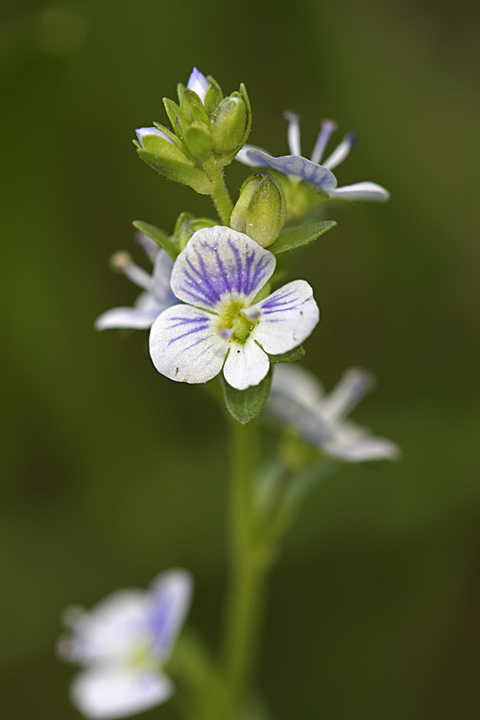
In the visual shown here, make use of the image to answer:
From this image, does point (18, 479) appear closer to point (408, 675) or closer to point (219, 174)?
point (408, 675)

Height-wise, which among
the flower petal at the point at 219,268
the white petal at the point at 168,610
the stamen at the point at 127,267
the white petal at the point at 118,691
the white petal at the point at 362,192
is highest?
the stamen at the point at 127,267

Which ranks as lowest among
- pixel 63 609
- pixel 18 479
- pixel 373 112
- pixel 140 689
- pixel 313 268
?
pixel 140 689

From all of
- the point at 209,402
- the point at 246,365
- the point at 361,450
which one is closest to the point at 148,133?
the point at 246,365

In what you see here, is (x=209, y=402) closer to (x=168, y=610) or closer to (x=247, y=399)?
(x=168, y=610)

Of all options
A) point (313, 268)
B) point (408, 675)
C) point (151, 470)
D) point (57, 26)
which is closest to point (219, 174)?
point (57, 26)

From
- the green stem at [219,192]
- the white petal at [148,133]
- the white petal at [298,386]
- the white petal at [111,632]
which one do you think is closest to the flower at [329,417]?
the white petal at [298,386]

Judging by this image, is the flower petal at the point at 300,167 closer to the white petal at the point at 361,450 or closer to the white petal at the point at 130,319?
the white petal at the point at 130,319

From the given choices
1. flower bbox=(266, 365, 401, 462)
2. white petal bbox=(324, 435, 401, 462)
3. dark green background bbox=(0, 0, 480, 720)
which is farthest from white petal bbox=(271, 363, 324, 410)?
dark green background bbox=(0, 0, 480, 720)
